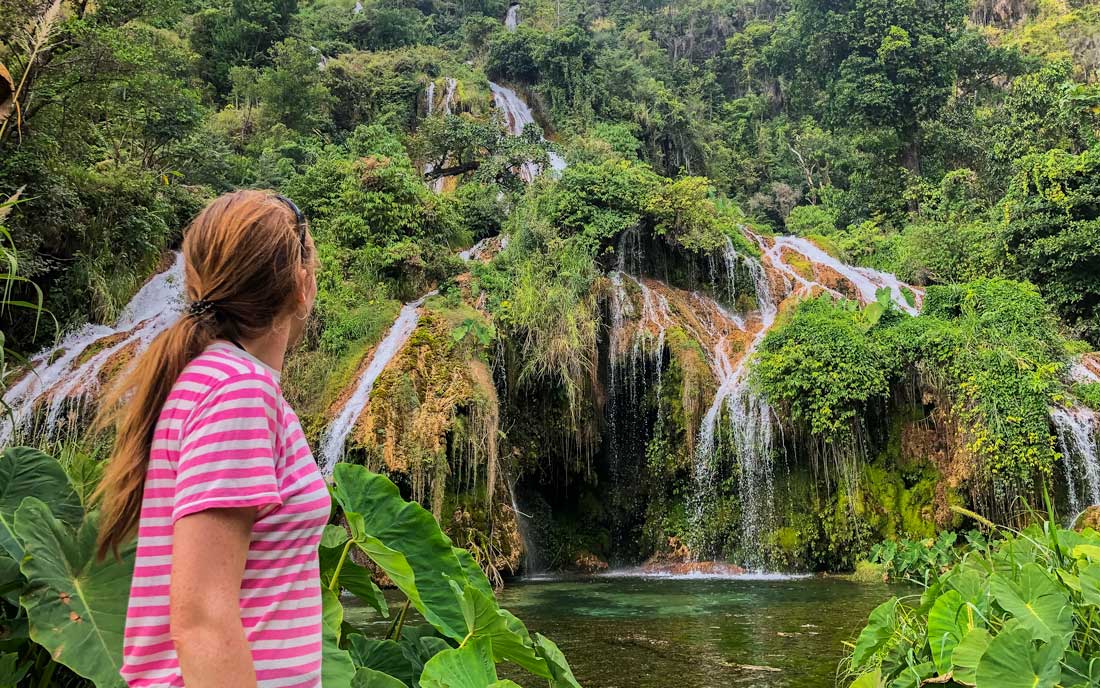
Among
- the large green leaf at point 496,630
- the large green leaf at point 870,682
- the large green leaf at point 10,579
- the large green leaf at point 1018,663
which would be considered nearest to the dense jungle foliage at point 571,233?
the large green leaf at point 10,579

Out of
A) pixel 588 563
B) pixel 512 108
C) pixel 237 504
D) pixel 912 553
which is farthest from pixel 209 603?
pixel 512 108

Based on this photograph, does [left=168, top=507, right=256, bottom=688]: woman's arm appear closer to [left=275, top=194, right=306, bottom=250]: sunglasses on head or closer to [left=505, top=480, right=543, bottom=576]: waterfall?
[left=275, top=194, right=306, bottom=250]: sunglasses on head

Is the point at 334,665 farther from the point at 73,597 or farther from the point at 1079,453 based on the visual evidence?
the point at 1079,453

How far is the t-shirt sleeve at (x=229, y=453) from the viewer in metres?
1.03

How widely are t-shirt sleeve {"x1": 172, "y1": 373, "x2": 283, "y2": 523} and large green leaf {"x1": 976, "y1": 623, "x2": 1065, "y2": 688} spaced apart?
2.06m

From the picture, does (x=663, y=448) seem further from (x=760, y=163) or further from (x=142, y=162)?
(x=760, y=163)

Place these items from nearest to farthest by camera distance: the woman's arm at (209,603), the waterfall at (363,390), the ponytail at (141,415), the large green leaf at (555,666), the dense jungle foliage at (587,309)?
the woman's arm at (209,603), the ponytail at (141,415), the large green leaf at (555,666), the waterfall at (363,390), the dense jungle foliage at (587,309)

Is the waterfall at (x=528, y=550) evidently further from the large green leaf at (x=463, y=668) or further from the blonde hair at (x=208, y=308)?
the blonde hair at (x=208, y=308)

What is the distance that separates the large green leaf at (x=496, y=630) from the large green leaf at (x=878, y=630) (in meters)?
1.78

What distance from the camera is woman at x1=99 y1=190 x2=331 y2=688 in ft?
→ 3.34

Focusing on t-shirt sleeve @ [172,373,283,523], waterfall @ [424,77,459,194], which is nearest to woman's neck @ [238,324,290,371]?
t-shirt sleeve @ [172,373,283,523]

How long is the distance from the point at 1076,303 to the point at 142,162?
54.8 ft

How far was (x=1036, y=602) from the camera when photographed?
246 centimetres

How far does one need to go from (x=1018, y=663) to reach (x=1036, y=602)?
400mm
